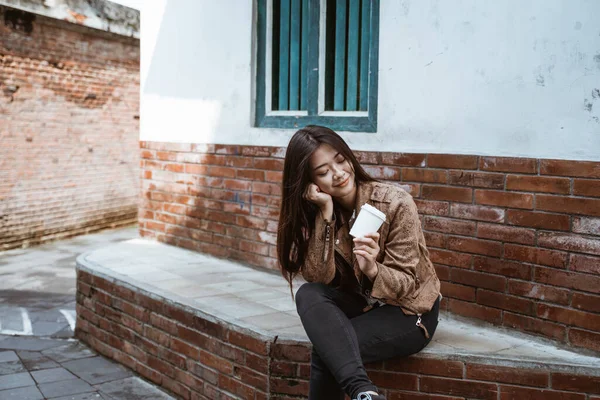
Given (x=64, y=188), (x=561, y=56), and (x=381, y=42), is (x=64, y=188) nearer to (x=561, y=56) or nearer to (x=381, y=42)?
(x=381, y=42)

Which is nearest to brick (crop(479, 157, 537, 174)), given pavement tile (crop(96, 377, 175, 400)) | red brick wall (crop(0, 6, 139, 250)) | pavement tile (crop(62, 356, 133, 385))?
pavement tile (crop(96, 377, 175, 400))

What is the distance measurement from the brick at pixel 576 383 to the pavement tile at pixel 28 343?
391 centimetres

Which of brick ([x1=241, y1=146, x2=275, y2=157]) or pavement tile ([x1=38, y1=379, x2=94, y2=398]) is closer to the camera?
pavement tile ([x1=38, y1=379, x2=94, y2=398])

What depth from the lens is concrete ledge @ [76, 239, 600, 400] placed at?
129 inches

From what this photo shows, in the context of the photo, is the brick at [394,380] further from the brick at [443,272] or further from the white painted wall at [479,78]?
the white painted wall at [479,78]

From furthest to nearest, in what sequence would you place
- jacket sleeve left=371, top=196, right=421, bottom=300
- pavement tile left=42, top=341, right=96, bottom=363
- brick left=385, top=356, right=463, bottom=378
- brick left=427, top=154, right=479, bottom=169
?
pavement tile left=42, top=341, right=96, bottom=363 → brick left=427, top=154, right=479, bottom=169 → brick left=385, top=356, right=463, bottom=378 → jacket sleeve left=371, top=196, right=421, bottom=300

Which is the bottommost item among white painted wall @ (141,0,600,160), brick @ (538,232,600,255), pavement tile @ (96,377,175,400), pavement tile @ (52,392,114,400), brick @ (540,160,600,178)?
pavement tile @ (96,377,175,400)

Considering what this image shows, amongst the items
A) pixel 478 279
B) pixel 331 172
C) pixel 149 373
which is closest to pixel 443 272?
pixel 478 279

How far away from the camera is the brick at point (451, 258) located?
13.2 feet

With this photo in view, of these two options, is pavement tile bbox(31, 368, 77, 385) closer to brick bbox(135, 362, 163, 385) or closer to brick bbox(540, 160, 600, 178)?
brick bbox(135, 362, 163, 385)

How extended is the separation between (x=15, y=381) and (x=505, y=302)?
3251 mm

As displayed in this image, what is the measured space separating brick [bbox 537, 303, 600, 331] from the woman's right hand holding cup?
1.30 meters

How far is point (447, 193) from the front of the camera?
408cm

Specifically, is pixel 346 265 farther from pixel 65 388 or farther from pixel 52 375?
pixel 52 375
